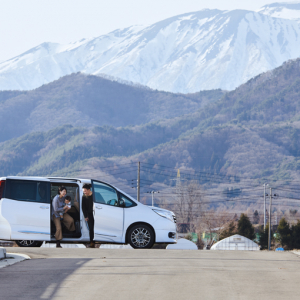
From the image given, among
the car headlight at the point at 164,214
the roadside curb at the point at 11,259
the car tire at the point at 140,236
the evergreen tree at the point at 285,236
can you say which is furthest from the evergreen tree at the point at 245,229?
the roadside curb at the point at 11,259

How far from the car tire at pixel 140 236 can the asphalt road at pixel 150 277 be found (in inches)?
100

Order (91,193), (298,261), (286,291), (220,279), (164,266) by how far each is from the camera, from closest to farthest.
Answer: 1. (286,291)
2. (220,279)
3. (164,266)
4. (298,261)
5. (91,193)

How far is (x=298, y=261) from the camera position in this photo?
12523mm

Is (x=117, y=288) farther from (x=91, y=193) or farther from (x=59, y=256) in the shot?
(x=91, y=193)

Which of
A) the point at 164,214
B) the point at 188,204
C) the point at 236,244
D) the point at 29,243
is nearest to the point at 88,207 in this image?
the point at 164,214

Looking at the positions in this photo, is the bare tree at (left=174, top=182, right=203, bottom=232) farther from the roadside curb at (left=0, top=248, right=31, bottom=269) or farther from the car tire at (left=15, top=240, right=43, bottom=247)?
the roadside curb at (left=0, top=248, right=31, bottom=269)

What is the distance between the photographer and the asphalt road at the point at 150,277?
26.4ft

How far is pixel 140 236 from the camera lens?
51.9ft

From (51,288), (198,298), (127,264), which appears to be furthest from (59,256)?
(198,298)

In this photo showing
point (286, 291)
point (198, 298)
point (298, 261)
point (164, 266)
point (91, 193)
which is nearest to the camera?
point (198, 298)

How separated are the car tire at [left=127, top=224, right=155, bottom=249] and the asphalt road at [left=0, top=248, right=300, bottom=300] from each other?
255 centimetres

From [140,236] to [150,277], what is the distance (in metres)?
6.39

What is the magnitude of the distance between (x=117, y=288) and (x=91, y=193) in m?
7.07

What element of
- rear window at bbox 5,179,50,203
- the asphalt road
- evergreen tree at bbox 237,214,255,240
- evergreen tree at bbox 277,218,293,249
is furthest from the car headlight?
evergreen tree at bbox 237,214,255,240
